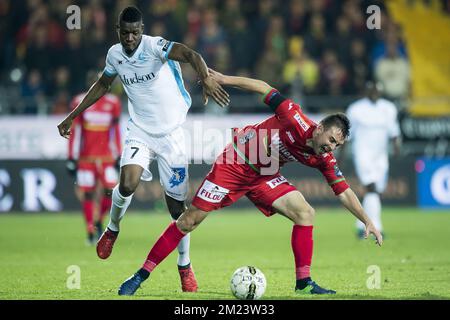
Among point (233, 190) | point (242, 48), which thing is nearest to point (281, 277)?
point (233, 190)

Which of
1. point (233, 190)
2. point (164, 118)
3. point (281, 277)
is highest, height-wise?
point (164, 118)

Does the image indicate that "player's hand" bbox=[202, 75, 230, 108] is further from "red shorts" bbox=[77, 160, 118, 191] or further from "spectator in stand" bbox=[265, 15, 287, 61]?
"spectator in stand" bbox=[265, 15, 287, 61]

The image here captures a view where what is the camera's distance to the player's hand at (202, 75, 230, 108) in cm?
830

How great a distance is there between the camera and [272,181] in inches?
A: 356

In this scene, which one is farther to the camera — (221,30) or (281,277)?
(221,30)

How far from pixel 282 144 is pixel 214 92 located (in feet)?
3.10

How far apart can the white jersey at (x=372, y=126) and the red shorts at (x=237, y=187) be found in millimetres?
6786

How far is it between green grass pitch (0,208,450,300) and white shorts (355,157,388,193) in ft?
2.98

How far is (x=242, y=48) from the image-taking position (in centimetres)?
2039

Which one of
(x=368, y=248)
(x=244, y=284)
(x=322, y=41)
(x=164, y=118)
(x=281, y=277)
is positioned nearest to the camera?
(x=244, y=284)

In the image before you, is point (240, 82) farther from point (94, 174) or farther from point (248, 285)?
point (94, 174)

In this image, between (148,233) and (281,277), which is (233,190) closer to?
(281,277)

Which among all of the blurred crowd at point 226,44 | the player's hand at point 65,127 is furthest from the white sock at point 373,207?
the player's hand at point 65,127

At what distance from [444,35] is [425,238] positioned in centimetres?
749
